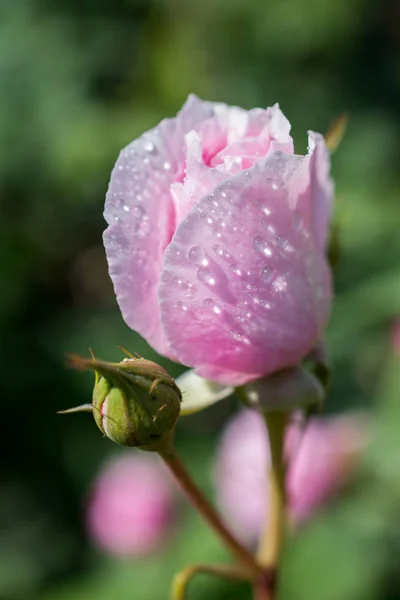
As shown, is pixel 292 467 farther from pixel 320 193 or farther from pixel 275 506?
pixel 320 193

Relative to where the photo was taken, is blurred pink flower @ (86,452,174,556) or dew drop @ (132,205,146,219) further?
blurred pink flower @ (86,452,174,556)

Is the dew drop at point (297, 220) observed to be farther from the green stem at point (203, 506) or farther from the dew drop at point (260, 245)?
the green stem at point (203, 506)

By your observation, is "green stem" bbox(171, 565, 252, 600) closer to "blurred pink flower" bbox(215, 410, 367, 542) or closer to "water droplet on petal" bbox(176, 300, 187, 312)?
"water droplet on petal" bbox(176, 300, 187, 312)

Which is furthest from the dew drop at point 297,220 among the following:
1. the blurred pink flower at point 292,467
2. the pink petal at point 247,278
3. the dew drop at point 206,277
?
the blurred pink flower at point 292,467

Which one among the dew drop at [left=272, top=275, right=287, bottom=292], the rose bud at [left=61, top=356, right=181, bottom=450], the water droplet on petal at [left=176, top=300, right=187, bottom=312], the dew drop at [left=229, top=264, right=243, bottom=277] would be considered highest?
the dew drop at [left=229, top=264, right=243, bottom=277]

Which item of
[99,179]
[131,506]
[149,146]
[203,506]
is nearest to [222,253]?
[149,146]

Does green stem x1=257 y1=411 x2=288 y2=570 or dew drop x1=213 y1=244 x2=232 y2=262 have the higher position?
dew drop x1=213 y1=244 x2=232 y2=262

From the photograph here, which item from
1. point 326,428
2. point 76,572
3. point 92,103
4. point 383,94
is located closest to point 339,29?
point 383,94

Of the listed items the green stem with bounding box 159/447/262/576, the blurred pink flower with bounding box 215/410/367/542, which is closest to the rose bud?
the green stem with bounding box 159/447/262/576

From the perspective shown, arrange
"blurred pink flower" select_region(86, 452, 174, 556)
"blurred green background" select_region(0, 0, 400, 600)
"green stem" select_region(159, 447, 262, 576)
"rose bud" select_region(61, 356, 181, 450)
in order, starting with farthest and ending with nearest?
"blurred green background" select_region(0, 0, 400, 600) → "blurred pink flower" select_region(86, 452, 174, 556) → "green stem" select_region(159, 447, 262, 576) → "rose bud" select_region(61, 356, 181, 450)
